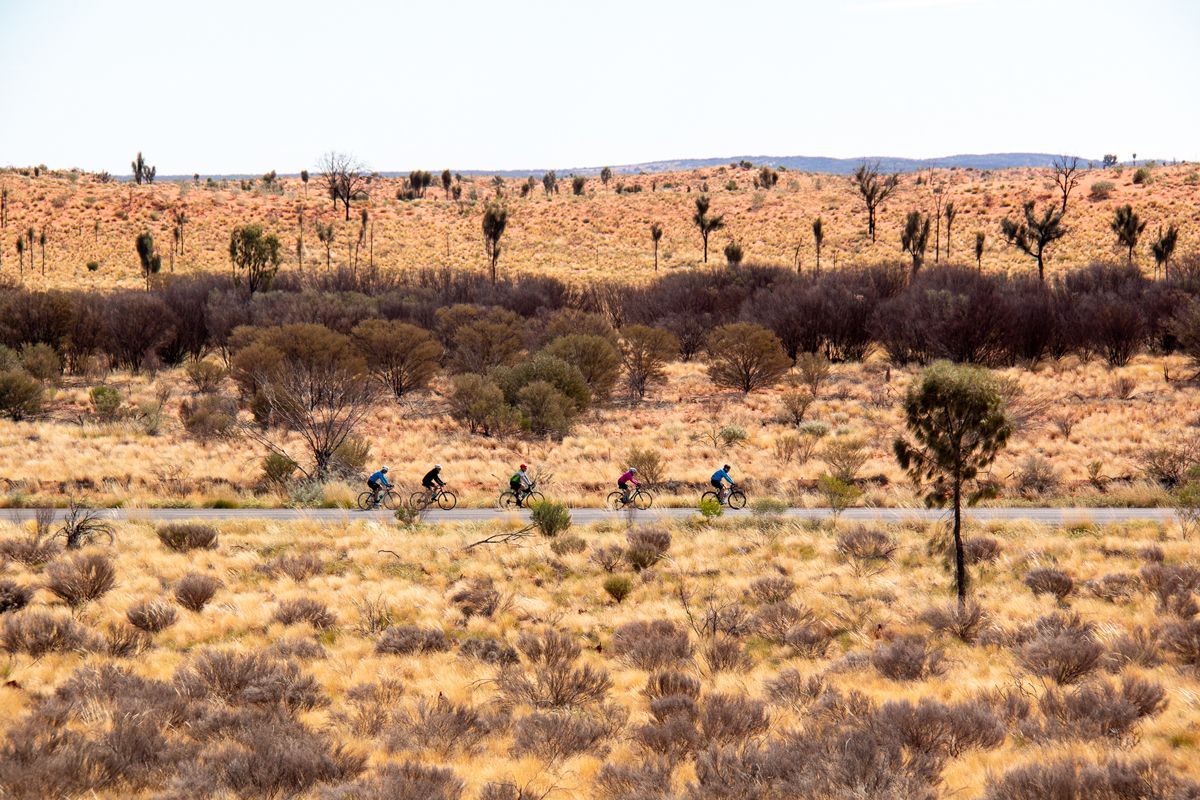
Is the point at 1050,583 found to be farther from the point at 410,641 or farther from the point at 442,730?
the point at 442,730

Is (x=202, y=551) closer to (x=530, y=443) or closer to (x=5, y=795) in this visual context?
(x=5, y=795)

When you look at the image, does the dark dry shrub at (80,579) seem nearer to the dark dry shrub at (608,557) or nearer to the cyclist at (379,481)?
the cyclist at (379,481)

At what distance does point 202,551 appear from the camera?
16.8 metres

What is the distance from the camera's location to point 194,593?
14.1 metres

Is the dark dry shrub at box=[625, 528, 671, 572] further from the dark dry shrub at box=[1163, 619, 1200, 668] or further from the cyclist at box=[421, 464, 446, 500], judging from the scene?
the dark dry shrub at box=[1163, 619, 1200, 668]

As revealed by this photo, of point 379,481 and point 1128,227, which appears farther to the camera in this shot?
point 1128,227

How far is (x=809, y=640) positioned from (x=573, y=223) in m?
85.5

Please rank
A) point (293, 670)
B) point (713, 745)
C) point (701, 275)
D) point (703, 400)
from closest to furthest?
1. point (713, 745)
2. point (293, 670)
3. point (703, 400)
4. point (701, 275)

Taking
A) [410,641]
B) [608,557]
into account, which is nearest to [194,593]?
[410,641]

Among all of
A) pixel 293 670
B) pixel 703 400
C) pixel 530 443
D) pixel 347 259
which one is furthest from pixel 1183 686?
pixel 347 259

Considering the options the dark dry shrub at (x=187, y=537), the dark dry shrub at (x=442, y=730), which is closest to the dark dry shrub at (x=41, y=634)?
the dark dry shrub at (x=187, y=537)

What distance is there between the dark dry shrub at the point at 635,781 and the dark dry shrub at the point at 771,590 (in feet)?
22.2

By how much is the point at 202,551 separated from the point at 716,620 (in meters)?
10.2

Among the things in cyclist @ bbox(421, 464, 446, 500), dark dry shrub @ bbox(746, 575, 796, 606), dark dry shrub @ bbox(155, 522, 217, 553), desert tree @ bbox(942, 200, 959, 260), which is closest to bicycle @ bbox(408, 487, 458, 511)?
cyclist @ bbox(421, 464, 446, 500)
